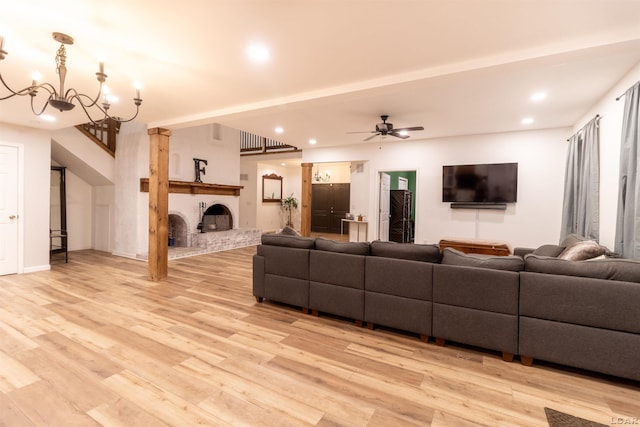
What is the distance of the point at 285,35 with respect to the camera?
2393mm

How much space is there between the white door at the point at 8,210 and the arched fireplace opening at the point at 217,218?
3.52m

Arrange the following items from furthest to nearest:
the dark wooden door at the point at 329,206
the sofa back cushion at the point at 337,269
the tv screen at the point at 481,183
Answer: the dark wooden door at the point at 329,206
the tv screen at the point at 481,183
the sofa back cushion at the point at 337,269

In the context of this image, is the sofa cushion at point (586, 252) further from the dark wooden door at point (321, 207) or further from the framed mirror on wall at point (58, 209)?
the dark wooden door at point (321, 207)

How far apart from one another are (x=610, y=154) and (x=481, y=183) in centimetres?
274

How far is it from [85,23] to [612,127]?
5300 millimetres

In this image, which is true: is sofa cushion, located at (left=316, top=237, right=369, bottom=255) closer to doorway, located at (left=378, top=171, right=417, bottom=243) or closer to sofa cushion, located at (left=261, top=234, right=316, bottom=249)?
sofa cushion, located at (left=261, top=234, right=316, bottom=249)

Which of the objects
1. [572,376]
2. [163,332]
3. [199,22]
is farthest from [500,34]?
[163,332]

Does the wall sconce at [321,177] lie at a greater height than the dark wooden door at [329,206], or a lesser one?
greater

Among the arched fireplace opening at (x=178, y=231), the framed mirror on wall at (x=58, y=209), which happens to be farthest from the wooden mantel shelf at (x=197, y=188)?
the framed mirror on wall at (x=58, y=209)

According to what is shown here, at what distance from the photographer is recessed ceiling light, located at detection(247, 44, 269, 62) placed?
2.58 metres

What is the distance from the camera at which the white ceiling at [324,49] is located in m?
2.06

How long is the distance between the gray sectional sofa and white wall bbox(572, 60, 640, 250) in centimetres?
65

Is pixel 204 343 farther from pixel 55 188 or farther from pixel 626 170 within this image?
pixel 55 188

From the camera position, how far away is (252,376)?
2.25 m
